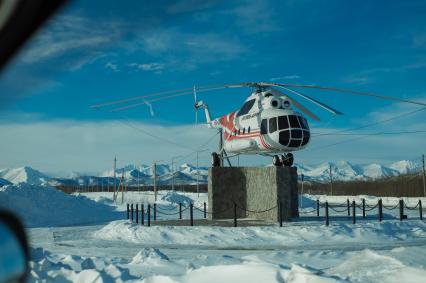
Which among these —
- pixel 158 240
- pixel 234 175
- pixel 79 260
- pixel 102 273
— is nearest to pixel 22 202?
pixel 234 175

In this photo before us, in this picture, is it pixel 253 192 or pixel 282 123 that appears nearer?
pixel 282 123

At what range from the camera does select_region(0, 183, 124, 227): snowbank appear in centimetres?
3073

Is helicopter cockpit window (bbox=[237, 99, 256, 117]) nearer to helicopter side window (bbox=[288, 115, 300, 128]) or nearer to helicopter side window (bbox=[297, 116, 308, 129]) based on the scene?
helicopter side window (bbox=[288, 115, 300, 128])

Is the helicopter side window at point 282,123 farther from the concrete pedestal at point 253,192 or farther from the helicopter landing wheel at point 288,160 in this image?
the helicopter landing wheel at point 288,160

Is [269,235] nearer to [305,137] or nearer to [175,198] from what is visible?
[305,137]

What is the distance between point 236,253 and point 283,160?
8.99 meters

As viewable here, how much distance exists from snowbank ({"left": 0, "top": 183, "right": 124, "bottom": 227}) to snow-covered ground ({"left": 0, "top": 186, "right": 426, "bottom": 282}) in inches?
81.8

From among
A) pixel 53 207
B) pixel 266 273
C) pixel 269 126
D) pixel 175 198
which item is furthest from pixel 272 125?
pixel 175 198

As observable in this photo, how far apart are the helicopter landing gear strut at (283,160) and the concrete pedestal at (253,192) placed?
1.57ft

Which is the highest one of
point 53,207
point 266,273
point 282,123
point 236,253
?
point 282,123

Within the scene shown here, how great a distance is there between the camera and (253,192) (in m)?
22.2

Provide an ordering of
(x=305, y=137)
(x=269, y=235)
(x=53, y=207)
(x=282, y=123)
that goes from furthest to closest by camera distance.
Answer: (x=53, y=207) → (x=305, y=137) → (x=282, y=123) → (x=269, y=235)

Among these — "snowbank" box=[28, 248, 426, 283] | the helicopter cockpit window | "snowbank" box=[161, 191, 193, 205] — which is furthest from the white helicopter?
"snowbank" box=[161, 191, 193, 205]

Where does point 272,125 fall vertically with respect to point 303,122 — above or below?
below
